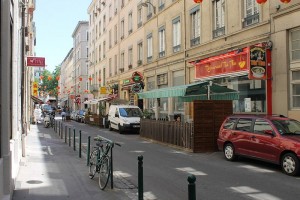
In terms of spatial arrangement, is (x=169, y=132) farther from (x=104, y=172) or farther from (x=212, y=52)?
(x=104, y=172)

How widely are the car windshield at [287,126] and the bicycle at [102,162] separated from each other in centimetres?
483

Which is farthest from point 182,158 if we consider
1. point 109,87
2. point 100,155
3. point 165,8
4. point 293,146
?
point 109,87

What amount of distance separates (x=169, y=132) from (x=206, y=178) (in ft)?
24.0

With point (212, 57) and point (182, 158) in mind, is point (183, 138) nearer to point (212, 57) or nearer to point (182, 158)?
point (182, 158)

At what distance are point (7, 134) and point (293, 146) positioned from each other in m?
6.77

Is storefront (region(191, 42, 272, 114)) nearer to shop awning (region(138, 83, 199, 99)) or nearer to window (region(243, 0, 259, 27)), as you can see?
window (region(243, 0, 259, 27))

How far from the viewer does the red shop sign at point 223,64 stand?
655 inches

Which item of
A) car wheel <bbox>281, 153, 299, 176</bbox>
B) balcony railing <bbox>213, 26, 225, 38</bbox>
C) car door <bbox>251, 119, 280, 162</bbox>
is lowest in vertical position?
car wheel <bbox>281, 153, 299, 176</bbox>

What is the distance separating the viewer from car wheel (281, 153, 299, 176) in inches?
357

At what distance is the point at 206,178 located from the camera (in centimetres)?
885

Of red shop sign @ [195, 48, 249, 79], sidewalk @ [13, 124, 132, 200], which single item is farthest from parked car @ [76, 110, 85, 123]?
sidewalk @ [13, 124, 132, 200]

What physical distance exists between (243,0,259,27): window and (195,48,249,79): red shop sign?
4.55ft

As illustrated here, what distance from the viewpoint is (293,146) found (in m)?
9.20

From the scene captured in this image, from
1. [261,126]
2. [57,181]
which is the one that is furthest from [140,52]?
[57,181]
